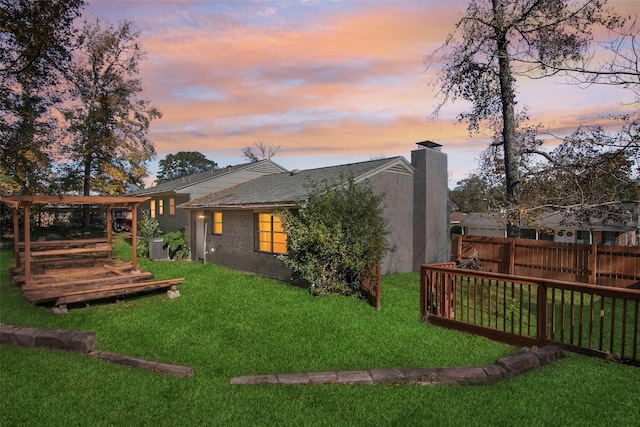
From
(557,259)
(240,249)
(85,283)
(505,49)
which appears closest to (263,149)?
(240,249)

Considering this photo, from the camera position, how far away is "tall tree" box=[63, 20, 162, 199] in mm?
23212

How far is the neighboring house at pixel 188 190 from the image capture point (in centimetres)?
1822

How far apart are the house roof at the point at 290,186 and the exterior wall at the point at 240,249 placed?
58 cm

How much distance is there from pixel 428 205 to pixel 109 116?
795 inches

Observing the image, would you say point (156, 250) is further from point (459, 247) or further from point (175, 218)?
point (459, 247)

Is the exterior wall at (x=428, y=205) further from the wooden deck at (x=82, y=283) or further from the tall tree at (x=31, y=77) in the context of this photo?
the tall tree at (x=31, y=77)

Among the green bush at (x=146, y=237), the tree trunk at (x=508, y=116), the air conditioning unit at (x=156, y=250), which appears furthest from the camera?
the green bush at (x=146, y=237)

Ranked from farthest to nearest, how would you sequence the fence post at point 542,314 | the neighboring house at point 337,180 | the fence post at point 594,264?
the neighboring house at point 337,180 → the fence post at point 594,264 → the fence post at point 542,314

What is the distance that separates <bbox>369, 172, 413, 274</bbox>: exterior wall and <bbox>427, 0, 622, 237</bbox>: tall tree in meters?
3.20

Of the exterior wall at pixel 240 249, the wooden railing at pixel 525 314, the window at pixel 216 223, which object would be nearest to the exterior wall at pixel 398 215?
the exterior wall at pixel 240 249

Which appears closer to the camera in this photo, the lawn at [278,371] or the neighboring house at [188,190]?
Result: the lawn at [278,371]

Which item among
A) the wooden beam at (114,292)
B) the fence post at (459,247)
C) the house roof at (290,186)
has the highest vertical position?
the house roof at (290,186)

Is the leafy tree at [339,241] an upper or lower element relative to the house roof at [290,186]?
lower

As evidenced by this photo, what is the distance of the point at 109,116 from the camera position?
24250 millimetres
